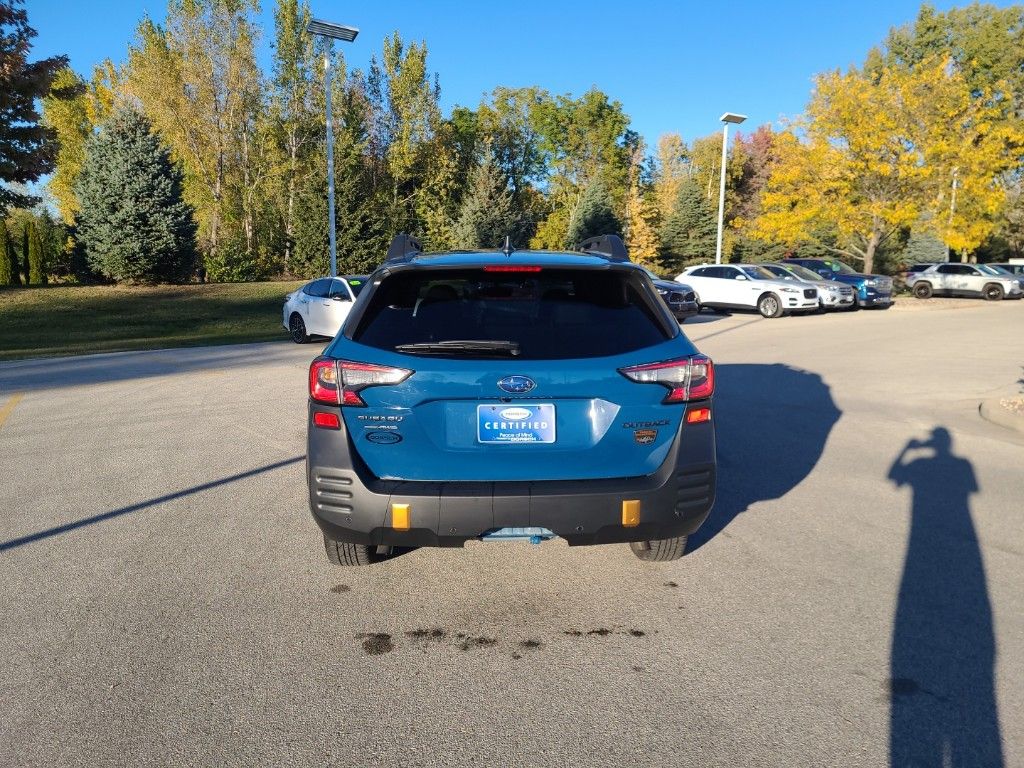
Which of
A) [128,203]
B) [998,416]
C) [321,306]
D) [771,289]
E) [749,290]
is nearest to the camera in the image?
[998,416]

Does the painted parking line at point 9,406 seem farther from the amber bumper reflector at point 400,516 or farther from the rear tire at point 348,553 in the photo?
the amber bumper reflector at point 400,516

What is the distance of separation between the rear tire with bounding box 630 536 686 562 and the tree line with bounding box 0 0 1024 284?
2420cm

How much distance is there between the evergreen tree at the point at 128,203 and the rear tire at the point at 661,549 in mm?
27947

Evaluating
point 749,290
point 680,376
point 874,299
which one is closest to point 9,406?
point 680,376

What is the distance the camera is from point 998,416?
337 inches

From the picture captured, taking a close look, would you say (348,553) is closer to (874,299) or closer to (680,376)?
(680,376)

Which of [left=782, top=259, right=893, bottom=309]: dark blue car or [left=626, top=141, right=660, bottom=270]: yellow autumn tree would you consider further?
[left=626, top=141, right=660, bottom=270]: yellow autumn tree

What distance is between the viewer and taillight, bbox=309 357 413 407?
361 centimetres

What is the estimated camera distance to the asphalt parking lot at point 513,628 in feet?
9.25

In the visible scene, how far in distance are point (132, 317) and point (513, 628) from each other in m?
24.2

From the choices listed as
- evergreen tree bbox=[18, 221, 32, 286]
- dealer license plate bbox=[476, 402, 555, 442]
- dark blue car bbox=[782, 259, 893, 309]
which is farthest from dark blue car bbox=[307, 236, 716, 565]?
evergreen tree bbox=[18, 221, 32, 286]

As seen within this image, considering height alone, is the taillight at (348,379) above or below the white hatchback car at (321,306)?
above

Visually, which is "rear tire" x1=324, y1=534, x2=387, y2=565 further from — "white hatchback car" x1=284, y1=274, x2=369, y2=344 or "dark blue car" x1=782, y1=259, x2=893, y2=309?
"dark blue car" x1=782, y1=259, x2=893, y2=309

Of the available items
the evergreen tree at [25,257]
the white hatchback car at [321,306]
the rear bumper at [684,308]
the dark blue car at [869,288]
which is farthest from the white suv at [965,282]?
the evergreen tree at [25,257]
